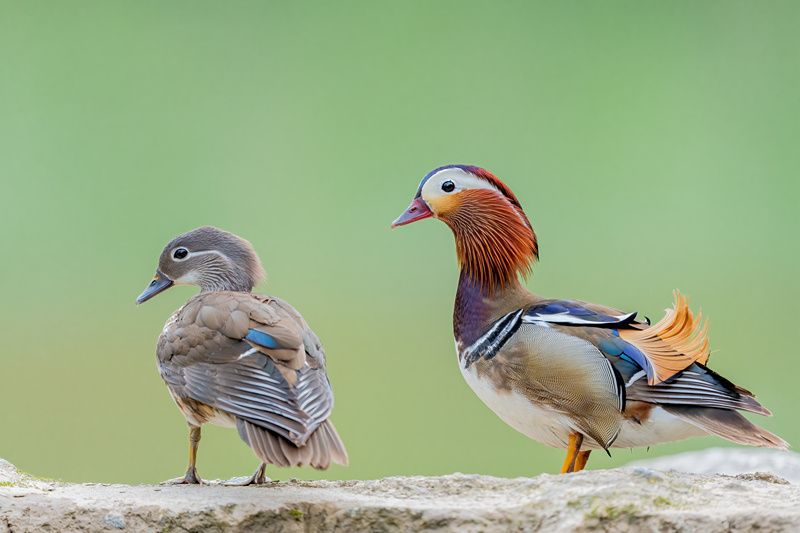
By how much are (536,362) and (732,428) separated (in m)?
0.49

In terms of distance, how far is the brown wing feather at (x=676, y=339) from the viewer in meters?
2.68

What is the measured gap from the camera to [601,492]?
2.14m

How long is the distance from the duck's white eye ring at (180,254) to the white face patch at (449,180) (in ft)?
2.30

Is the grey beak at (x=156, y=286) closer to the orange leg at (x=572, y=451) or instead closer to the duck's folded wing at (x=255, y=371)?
the duck's folded wing at (x=255, y=371)

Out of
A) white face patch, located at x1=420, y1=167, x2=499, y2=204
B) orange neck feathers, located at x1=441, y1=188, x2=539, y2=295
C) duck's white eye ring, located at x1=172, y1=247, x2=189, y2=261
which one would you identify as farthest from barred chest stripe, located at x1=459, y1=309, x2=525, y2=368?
duck's white eye ring, located at x1=172, y1=247, x2=189, y2=261

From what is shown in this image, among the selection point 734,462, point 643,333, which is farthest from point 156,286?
point 734,462

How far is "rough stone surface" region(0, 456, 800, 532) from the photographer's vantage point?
2078 millimetres

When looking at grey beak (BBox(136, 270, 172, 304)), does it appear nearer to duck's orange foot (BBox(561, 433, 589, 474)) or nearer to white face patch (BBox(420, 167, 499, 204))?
white face patch (BBox(420, 167, 499, 204))

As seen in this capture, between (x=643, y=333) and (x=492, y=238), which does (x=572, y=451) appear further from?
(x=492, y=238)

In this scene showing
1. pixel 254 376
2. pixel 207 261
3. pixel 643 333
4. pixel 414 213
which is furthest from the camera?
pixel 207 261

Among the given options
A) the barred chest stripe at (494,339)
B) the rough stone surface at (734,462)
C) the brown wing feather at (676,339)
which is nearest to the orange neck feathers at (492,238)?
the barred chest stripe at (494,339)

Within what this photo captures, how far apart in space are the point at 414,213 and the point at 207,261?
0.62m

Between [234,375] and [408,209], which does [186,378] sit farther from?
[408,209]

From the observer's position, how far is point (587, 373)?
104 inches
